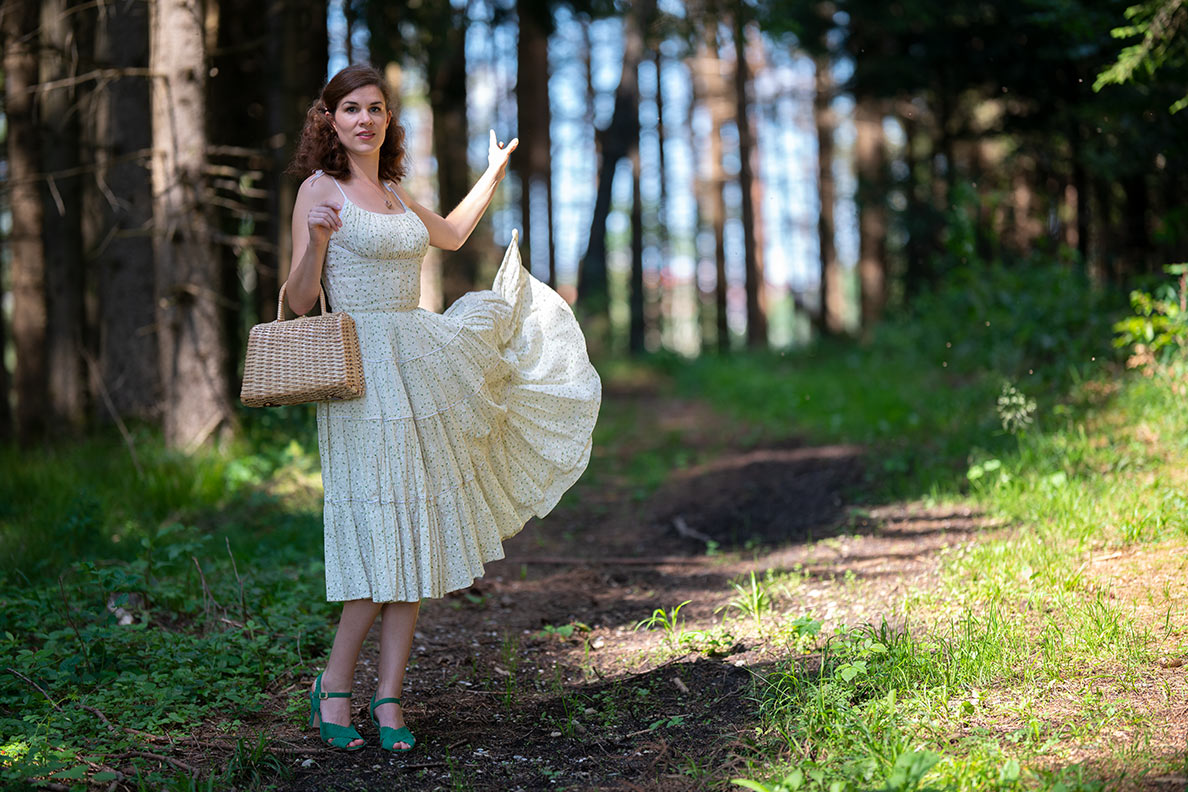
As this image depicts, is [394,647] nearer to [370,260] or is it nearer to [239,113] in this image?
[370,260]

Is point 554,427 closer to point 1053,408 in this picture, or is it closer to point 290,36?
point 1053,408

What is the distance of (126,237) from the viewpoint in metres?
9.02

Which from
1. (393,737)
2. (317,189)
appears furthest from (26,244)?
(393,737)

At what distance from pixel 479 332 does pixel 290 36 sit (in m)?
7.19

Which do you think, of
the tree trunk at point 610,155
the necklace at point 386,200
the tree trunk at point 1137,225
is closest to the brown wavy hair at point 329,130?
the necklace at point 386,200

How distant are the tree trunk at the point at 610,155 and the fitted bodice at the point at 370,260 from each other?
14.6 m

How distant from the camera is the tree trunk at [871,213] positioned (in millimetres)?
16203

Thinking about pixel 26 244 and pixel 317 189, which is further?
pixel 26 244

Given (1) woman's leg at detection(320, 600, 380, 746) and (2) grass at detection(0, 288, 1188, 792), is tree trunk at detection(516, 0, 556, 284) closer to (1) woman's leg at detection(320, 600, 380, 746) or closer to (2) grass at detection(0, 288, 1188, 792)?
(2) grass at detection(0, 288, 1188, 792)

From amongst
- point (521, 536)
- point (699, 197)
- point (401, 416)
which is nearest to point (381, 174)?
point (401, 416)

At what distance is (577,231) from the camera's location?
40281 millimetres

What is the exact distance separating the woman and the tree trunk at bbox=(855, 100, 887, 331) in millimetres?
13730

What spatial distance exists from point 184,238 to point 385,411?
499 centimetres

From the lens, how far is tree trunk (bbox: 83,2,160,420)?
347 inches
